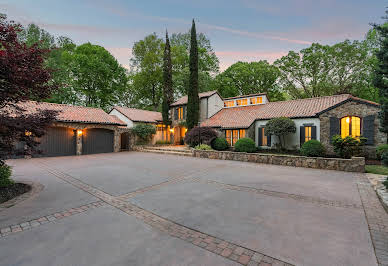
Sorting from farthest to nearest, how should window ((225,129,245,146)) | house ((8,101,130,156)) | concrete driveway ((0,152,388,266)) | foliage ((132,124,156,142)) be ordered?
foliage ((132,124,156,142)) → window ((225,129,245,146)) → house ((8,101,130,156)) → concrete driveway ((0,152,388,266))

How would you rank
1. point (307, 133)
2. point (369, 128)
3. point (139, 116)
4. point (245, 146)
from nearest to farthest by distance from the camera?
point (369, 128), point (245, 146), point (307, 133), point (139, 116)

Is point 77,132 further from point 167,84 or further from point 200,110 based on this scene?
point 200,110

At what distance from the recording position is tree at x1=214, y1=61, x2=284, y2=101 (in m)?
26.6

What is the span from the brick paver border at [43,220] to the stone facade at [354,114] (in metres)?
14.8

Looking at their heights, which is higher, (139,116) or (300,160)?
(139,116)

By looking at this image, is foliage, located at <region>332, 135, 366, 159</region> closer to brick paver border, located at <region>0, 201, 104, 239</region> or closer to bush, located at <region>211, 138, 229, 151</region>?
bush, located at <region>211, 138, 229, 151</region>

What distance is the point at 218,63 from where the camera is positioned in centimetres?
3139

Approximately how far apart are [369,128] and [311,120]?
10.8ft

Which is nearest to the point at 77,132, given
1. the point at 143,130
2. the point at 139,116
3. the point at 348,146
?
the point at 143,130

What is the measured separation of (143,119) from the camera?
20047 millimetres

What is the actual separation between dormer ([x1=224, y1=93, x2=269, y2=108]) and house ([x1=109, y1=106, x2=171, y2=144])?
8564 millimetres

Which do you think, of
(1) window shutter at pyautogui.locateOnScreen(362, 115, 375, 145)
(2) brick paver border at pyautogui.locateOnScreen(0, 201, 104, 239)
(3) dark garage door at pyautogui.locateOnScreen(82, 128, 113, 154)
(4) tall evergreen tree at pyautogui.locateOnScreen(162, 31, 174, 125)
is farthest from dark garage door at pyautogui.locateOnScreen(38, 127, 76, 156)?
(1) window shutter at pyautogui.locateOnScreen(362, 115, 375, 145)

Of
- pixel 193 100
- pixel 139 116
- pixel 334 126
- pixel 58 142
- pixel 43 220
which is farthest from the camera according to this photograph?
pixel 139 116

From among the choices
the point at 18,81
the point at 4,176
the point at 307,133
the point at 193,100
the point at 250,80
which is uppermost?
the point at 250,80
